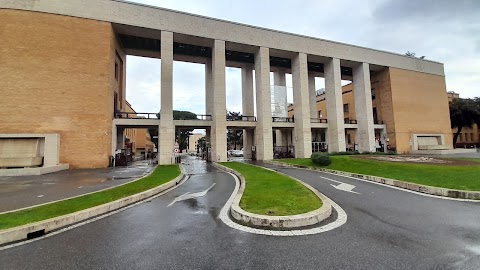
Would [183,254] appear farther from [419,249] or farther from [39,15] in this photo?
[39,15]

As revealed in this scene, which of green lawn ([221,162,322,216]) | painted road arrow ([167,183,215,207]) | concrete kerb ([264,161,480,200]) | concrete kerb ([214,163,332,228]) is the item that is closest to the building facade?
painted road arrow ([167,183,215,207])

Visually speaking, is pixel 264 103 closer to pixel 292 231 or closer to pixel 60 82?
pixel 60 82

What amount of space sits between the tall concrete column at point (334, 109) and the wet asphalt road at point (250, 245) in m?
27.3

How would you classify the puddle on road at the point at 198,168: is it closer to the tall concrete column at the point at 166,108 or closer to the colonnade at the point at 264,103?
the colonnade at the point at 264,103

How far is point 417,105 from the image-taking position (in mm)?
38438

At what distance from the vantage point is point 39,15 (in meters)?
22.5

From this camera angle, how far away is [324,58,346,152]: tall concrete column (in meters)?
32.9

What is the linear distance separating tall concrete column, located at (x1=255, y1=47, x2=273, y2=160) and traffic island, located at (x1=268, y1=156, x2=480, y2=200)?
33.8 ft

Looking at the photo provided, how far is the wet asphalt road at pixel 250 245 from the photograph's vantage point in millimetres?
3611

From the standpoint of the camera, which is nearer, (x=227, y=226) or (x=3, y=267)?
(x=3, y=267)

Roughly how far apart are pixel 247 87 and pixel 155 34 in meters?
14.1

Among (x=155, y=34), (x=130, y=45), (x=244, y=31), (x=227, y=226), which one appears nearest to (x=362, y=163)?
(x=227, y=226)

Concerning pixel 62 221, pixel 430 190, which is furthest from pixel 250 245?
pixel 430 190

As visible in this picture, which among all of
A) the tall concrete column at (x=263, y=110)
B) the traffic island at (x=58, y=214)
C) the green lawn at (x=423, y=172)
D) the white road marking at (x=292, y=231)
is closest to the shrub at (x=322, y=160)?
the green lawn at (x=423, y=172)
